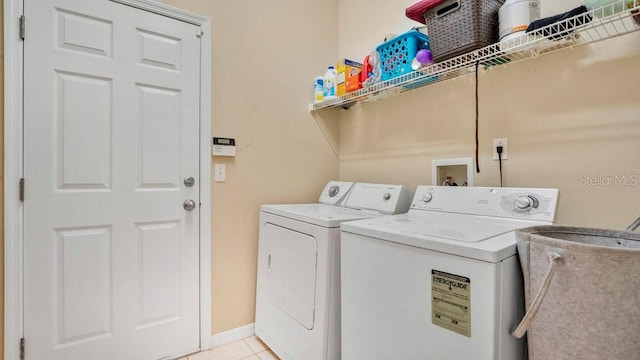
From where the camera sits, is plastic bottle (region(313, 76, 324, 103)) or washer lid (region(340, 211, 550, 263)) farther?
plastic bottle (region(313, 76, 324, 103))

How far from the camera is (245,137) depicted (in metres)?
2.05

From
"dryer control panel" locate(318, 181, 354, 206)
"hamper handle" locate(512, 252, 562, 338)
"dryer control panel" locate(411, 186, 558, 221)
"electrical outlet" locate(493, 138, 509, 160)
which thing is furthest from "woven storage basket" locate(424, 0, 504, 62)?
"dryer control panel" locate(318, 181, 354, 206)

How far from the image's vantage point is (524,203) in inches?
49.6

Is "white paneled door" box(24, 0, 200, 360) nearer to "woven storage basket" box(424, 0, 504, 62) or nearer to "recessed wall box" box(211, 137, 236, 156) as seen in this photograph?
"recessed wall box" box(211, 137, 236, 156)

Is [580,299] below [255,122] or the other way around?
below

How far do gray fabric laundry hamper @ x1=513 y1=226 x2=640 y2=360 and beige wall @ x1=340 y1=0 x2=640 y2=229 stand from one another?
0.46 meters

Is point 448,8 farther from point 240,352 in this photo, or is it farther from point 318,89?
point 240,352

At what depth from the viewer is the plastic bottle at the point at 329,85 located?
215 centimetres

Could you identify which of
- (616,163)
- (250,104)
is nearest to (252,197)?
(250,104)

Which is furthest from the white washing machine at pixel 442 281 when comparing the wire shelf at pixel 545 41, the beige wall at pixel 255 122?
the beige wall at pixel 255 122

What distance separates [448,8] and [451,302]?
1205mm

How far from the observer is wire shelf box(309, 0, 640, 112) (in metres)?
1.04

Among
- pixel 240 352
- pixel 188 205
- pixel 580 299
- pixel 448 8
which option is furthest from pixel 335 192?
pixel 580 299

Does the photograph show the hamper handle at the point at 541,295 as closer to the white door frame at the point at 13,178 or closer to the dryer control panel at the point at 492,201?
the dryer control panel at the point at 492,201
